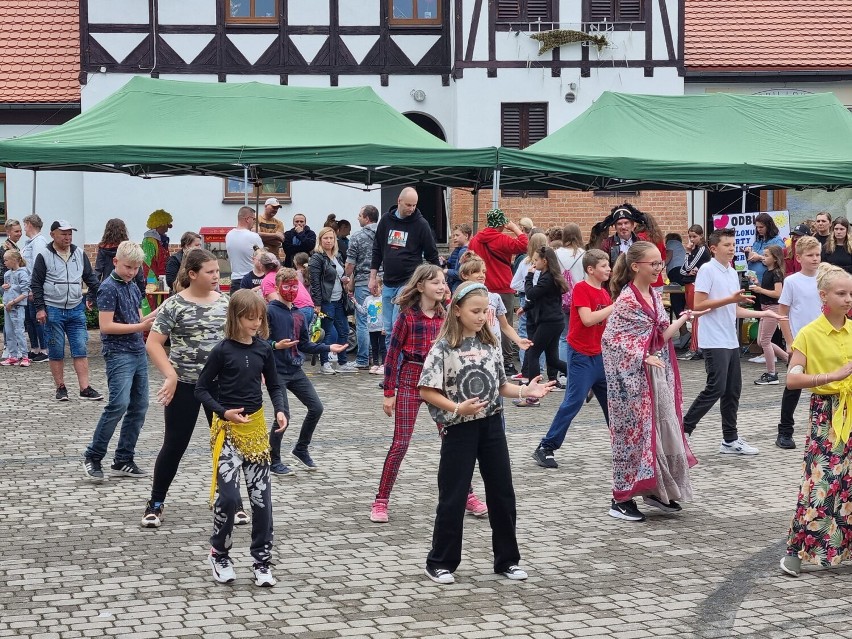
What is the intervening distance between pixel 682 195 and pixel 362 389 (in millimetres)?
13987

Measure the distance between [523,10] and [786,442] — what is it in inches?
656

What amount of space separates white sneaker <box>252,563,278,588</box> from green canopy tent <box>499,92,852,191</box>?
10578 mm

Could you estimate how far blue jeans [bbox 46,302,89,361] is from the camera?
42.9 ft

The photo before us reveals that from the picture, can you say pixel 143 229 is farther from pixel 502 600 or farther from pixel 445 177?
pixel 502 600

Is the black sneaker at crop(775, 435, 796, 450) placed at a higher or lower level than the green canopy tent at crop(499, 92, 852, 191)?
lower

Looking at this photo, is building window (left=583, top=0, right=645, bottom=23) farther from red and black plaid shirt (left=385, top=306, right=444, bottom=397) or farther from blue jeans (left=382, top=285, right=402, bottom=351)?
red and black plaid shirt (left=385, top=306, right=444, bottom=397)

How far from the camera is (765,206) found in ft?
88.7

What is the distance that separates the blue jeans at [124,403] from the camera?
29.4 feet

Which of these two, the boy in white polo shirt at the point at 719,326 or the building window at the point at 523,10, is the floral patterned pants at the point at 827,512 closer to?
the boy in white polo shirt at the point at 719,326

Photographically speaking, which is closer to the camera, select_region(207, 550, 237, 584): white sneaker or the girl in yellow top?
select_region(207, 550, 237, 584): white sneaker

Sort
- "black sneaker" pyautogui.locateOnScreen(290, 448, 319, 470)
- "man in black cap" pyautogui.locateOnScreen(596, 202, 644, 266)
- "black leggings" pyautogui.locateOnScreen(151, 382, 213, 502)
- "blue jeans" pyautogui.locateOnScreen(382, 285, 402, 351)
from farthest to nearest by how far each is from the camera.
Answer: "man in black cap" pyautogui.locateOnScreen(596, 202, 644, 266), "blue jeans" pyautogui.locateOnScreen(382, 285, 402, 351), "black sneaker" pyautogui.locateOnScreen(290, 448, 319, 470), "black leggings" pyautogui.locateOnScreen(151, 382, 213, 502)

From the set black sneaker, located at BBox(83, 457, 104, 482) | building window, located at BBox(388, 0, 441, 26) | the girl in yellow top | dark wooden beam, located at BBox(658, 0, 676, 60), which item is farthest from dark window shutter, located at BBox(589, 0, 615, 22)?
the girl in yellow top

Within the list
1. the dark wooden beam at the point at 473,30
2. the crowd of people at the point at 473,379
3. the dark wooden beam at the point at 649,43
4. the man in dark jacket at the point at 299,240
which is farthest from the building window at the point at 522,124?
the crowd of people at the point at 473,379

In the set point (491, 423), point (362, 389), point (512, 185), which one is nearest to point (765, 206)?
point (512, 185)
